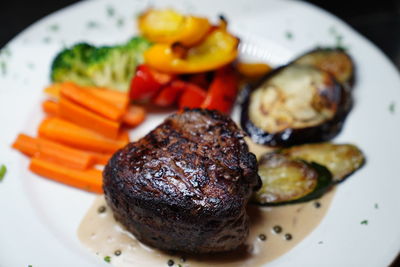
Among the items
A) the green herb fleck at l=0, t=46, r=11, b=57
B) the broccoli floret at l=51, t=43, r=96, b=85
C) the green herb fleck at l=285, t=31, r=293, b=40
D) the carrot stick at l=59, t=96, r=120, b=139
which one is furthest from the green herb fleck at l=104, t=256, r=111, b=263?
the green herb fleck at l=285, t=31, r=293, b=40

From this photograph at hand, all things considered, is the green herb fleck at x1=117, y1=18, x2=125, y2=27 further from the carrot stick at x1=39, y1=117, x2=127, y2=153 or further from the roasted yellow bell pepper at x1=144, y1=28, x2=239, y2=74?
the carrot stick at x1=39, y1=117, x2=127, y2=153

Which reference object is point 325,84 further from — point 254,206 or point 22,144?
point 22,144

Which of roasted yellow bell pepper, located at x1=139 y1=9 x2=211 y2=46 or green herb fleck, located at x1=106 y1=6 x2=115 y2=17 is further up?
roasted yellow bell pepper, located at x1=139 y1=9 x2=211 y2=46

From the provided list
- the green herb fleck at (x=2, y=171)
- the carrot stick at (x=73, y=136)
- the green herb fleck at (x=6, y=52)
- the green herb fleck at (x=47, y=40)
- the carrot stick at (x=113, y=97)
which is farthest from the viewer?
the green herb fleck at (x=47, y=40)

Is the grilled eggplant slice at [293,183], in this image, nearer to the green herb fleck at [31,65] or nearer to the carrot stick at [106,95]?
the carrot stick at [106,95]

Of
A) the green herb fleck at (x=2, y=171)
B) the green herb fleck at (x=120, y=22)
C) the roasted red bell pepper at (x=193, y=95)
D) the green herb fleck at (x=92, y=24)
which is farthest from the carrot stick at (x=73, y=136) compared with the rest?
the green herb fleck at (x=120, y=22)

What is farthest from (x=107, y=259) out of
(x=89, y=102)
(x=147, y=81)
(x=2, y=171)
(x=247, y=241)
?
(x=147, y=81)

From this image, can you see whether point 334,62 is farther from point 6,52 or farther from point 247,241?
point 6,52
